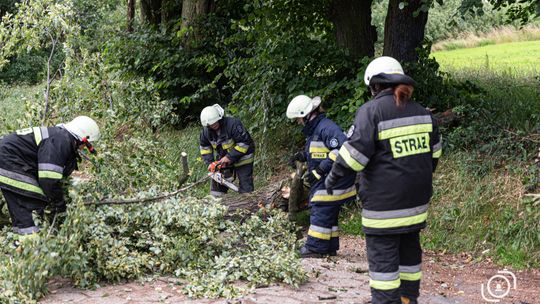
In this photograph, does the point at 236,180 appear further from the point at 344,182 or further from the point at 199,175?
the point at 344,182

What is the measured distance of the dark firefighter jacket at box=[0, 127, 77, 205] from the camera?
6.20 meters

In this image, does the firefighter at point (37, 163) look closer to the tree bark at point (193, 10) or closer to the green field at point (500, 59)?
the tree bark at point (193, 10)

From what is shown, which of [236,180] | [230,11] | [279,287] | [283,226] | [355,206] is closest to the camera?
[279,287]

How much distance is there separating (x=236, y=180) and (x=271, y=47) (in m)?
2.10

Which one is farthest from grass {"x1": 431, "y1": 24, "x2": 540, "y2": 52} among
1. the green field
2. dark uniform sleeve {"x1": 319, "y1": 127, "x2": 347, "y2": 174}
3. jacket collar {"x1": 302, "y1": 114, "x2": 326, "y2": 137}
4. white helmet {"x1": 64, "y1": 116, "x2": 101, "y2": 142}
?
white helmet {"x1": 64, "y1": 116, "x2": 101, "y2": 142}

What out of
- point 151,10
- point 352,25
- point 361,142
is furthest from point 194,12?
point 361,142

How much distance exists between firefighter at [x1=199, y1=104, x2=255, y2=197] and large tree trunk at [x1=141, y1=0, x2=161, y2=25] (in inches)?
213

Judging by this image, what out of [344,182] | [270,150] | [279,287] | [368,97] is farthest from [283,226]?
[270,150]

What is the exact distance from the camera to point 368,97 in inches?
349

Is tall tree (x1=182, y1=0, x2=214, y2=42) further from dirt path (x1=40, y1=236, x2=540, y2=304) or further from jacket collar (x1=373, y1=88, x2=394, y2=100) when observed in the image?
jacket collar (x1=373, y1=88, x2=394, y2=100)

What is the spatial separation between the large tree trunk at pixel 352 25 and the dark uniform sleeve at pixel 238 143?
7.47 ft

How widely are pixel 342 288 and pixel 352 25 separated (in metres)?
5.31

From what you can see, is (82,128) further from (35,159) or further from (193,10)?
(193,10)

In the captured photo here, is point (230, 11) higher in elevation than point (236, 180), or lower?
higher
